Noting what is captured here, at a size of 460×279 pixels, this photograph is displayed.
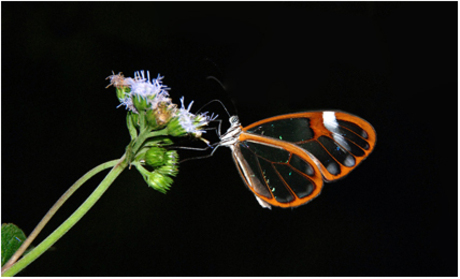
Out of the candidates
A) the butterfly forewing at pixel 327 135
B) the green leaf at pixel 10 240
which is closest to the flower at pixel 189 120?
the butterfly forewing at pixel 327 135

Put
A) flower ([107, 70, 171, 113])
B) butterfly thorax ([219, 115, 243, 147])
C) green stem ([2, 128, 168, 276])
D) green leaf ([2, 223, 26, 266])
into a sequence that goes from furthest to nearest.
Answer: butterfly thorax ([219, 115, 243, 147]) → flower ([107, 70, 171, 113]) → green leaf ([2, 223, 26, 266]) → green stem ([2, 128, 168, 276])

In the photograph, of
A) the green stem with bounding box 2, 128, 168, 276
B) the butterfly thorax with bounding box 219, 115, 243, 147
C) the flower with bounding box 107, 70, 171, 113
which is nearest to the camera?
the green stem with bounding box 2, 128, 168, 276

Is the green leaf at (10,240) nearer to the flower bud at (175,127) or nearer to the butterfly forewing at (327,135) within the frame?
the flower bud at (175,127)

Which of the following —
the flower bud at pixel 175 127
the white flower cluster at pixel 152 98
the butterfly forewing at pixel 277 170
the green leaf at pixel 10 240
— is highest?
the white flower cluster at pixel 152 98

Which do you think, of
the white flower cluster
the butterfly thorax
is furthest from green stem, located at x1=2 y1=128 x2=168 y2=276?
the butterfly thorax

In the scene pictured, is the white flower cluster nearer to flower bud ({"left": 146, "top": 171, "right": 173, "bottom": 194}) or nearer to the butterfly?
flower bud ({"left": 146, "top": 171, "right": 173, "bottom": 194})
